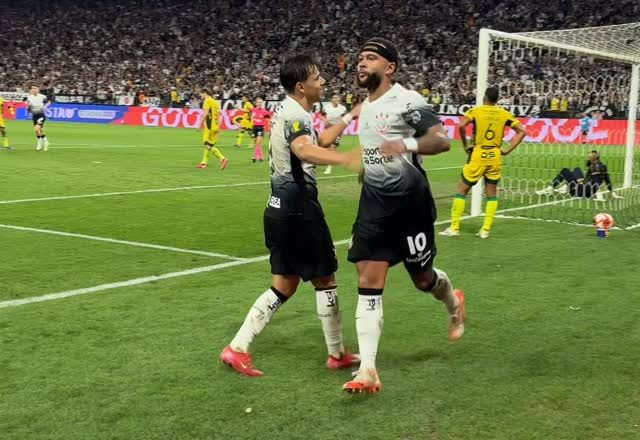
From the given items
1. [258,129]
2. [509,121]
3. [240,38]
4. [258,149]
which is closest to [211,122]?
[258,149]

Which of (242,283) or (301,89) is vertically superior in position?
(301,89)

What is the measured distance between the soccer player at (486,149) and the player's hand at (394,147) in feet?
19.7

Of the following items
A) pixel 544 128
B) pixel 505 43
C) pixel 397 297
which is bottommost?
pixel 397 297

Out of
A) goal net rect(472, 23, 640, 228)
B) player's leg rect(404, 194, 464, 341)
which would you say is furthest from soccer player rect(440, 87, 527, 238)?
player's leg rect(404, 194, 464, 341)

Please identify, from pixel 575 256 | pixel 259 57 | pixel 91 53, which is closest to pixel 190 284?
pixel 575 256

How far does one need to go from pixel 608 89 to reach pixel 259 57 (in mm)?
36270

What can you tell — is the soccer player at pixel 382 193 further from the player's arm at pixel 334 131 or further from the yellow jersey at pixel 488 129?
the yellow jersey at pixel 488 129

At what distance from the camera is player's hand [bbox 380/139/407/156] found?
13.8 feet

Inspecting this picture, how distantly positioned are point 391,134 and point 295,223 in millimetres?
825

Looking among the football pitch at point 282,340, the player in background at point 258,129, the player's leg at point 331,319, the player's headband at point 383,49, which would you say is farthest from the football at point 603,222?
the player in background at point 258,129

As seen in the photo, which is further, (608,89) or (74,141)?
(74,141)

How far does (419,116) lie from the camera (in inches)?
176

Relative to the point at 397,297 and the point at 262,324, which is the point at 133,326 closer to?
the point at 262,324

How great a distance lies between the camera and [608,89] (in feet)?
55.7
